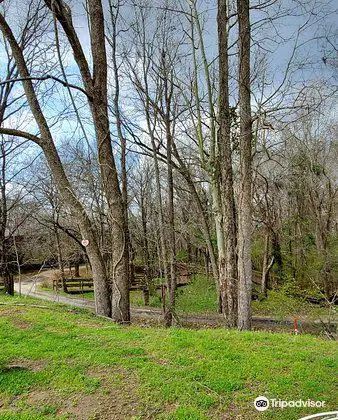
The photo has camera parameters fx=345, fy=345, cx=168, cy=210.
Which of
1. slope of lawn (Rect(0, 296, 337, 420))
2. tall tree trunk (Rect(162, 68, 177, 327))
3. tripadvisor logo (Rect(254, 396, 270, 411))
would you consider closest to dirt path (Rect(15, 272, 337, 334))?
tall tree trunk (Rect(162, 68, 177, 327))

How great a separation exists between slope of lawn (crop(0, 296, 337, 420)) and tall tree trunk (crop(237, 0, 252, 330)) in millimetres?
1629

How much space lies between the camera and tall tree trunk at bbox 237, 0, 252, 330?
639cm

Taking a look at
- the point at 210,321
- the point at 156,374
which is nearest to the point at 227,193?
the point at 156,374

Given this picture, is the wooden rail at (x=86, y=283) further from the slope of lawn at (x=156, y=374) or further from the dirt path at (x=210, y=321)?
the slope of lawn at (x=156, y=374)

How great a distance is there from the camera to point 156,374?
331 centimetres

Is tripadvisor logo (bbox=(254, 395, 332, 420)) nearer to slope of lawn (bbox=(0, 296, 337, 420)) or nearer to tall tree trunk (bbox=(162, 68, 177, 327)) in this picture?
slope of lawn (bbox=(0, 296, 337, 420))

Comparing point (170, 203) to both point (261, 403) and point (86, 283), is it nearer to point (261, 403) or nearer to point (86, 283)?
point (261, 403)

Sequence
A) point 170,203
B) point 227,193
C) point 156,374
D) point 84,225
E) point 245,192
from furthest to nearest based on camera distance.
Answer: point 170,203, point 227,193, point 84,225, point 245,192, point 156,374

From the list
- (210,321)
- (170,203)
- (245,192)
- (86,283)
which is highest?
(170,203)

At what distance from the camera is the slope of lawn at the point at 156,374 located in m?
2.77

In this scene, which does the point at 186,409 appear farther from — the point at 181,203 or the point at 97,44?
the point at 181,203

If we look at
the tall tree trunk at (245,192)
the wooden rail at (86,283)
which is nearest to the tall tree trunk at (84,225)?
the tall tree trunk at (245,192)

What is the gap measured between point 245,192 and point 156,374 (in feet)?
12.8

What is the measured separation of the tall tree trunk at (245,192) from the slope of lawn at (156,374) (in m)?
1.63
